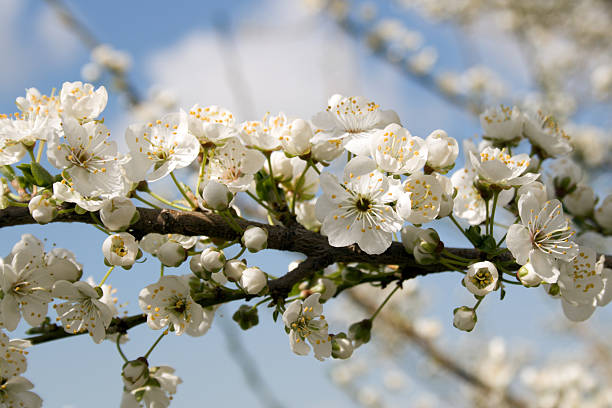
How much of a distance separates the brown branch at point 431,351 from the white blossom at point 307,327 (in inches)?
112

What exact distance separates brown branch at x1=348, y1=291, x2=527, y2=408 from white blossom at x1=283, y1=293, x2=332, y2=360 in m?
2.85

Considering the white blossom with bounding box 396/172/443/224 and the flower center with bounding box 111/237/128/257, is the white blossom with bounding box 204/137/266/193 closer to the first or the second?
the flower center with bounding box 111/237/128/257

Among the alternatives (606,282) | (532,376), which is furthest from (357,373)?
(606,282)

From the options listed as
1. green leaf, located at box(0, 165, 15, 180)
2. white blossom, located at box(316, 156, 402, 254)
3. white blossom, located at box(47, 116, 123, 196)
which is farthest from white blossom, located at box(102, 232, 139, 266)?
white blossom, located at box(316, 156, 402, 254)

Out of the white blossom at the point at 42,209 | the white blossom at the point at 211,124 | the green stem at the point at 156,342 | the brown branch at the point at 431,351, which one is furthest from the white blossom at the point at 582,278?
the brown branch at the point at 431,351

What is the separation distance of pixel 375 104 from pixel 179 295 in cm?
81

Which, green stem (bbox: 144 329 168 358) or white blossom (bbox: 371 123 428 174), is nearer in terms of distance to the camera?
white blossom (bbox: 371 123 428 174)

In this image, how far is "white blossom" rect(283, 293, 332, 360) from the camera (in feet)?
4.55

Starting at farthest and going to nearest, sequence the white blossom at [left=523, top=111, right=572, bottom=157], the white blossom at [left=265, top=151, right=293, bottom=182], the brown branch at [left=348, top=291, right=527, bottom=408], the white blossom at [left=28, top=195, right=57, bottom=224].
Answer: the brown branch at [left=348, top=291, right=527, bottom=408]
the white blossom at [left=523, top=111, right=572, bottom=157]
the white blossom at [left=265, top=151, right=293, bottom=182]
the white blossom at [left=28, top=195, right=57, bottom=224]

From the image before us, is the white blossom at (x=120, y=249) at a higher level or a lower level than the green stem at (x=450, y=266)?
higher

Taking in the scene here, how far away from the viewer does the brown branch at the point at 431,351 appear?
4.60 meters

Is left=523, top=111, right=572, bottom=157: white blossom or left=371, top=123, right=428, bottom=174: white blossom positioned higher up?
left=371, top=123, right=428, bottom=174: white blossom

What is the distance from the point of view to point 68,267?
4.76 feet

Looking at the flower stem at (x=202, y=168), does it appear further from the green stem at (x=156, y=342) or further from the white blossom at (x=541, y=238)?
the white blossom at (x=541, y=238)
